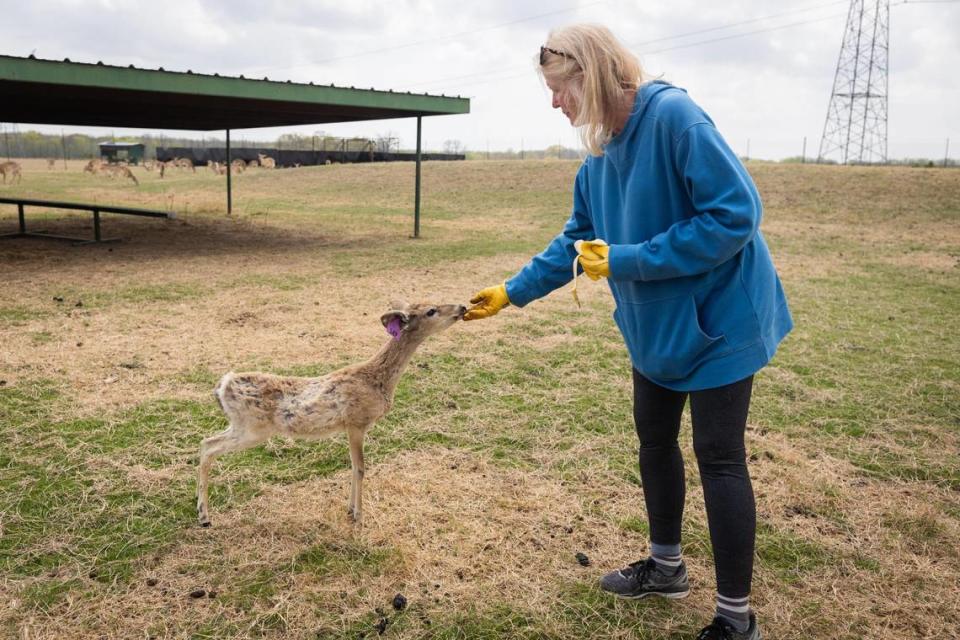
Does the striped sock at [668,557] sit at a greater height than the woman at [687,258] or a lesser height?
lesser

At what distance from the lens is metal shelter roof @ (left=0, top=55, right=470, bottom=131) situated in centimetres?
966

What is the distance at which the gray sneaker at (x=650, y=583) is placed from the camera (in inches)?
113

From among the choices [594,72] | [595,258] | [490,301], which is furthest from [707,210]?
[490,301]

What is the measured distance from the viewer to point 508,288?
3.03 m

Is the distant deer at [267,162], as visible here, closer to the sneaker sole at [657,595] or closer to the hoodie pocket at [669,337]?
the sneaker sole at [657,595]

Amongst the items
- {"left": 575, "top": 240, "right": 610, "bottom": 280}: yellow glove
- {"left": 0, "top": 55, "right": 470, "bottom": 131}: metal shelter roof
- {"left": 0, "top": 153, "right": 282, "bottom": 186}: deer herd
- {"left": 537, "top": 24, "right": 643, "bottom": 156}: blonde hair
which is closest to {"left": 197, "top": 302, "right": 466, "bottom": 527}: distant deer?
{"left": 575, "top": 240, "right": 610, "bottom": 280}: yellow glove

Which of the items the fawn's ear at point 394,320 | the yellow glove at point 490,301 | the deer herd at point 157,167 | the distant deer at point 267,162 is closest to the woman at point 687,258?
the yellow glove at point 490,301

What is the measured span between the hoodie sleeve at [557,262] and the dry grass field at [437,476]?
1251 millimetres

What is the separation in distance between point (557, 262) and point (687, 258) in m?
0.85

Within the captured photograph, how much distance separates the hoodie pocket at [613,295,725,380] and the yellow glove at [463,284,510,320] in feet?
2.49

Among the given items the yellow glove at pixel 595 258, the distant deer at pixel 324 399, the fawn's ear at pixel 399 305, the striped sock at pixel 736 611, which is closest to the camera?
the yellow glove at pixel 595 258

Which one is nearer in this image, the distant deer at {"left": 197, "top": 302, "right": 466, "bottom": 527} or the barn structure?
the distant deer at {"left": 197, "top": 302, "right": 466, "bottom": 527}

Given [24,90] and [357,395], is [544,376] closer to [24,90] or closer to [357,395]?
[357,395]

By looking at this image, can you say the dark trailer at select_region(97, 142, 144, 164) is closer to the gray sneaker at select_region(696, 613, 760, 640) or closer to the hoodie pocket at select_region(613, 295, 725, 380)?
the hoodie pocket at select_region(613, 295, 725, 380)
